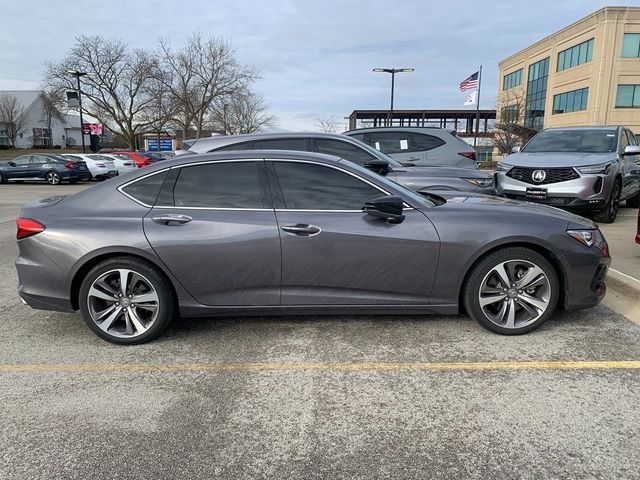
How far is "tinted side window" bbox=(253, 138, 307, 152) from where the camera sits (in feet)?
21.4

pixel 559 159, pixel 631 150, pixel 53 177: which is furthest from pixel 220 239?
pixel 53 177

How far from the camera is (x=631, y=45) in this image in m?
40.8

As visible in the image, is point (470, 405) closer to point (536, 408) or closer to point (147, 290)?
point (536, 408)

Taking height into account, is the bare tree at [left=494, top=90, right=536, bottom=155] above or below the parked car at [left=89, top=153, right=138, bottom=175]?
above

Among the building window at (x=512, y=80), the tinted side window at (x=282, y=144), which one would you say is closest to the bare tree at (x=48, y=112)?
the building window at (x=512, y=80)

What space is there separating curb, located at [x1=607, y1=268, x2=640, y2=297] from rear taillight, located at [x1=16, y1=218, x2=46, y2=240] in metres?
5.35

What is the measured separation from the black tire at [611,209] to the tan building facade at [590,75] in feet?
117

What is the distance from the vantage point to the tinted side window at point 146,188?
389 centimetres

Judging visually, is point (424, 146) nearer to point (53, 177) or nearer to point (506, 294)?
point (506, 294)

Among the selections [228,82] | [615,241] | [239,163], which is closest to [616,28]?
[228,82]

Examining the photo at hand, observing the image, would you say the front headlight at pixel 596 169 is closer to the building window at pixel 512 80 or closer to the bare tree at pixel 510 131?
the bare tree at pixel 510 131

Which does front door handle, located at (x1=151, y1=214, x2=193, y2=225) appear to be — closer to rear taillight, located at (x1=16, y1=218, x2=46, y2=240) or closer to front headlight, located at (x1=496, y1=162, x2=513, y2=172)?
rear taillight, located at (x1=16, y1=218, x2=46, y2=240)

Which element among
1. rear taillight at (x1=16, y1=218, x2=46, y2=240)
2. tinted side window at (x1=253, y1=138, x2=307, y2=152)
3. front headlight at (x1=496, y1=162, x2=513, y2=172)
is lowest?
rear taillight at (x1=16, y1=218, x2=46, y2=240)

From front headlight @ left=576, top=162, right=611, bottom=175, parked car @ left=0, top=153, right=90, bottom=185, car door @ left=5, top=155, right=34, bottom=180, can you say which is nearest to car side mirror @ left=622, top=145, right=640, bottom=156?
front headlight @ left=576, top=162, right=611, bottom=175
